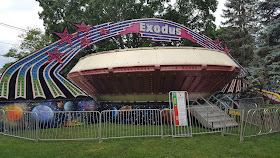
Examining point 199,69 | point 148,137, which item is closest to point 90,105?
point 148,137

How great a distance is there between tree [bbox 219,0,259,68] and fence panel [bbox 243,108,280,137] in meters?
16.3

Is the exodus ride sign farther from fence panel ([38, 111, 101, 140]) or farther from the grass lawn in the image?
the grass lawn

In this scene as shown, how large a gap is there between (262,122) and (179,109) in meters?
2.90

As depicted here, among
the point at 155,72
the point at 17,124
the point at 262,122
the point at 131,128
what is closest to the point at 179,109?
the point at 155,72

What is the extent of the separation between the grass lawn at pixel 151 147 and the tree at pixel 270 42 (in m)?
6.07

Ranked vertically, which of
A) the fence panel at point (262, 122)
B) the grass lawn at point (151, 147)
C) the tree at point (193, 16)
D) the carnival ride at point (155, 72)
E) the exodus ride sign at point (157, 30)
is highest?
the tree at point (193, 16)

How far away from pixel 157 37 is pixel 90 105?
652 cm

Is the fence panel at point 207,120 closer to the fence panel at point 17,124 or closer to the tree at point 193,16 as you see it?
the fence panel at point 17,124

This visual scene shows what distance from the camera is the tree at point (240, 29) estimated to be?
76.2ft

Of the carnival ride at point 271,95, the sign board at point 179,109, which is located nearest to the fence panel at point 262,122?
the sign board at point 179,109

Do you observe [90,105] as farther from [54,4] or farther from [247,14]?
[247,14]

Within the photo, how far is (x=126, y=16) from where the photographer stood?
22.2 meters

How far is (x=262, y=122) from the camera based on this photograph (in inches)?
297

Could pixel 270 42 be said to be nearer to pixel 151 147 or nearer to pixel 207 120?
pixel 207 120
